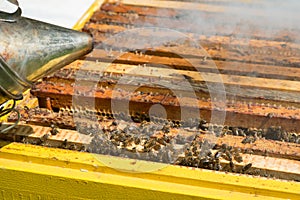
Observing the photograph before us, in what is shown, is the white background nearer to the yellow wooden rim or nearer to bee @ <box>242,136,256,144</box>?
the yellow wooden rim

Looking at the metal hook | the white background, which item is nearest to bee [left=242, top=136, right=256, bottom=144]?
the metal hook

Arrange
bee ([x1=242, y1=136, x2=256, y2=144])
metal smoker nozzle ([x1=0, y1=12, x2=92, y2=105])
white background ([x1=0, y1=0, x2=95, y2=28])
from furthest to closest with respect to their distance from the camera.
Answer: white background ([x1=0, y1=0, x2=95, y2=28])
bee ([x1=242, y1=136, x2=256, y2=144])
metal smoker nozzle ([x1=0, y1=12, x2=92, y2=105])

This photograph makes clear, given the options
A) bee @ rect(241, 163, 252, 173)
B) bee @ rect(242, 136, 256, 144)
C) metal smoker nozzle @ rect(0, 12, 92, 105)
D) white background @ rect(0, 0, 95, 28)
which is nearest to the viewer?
metal smoker nozzle @ rect(0, 12, 92, 105)

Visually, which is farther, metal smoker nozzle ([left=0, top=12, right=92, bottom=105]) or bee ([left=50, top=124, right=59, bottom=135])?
bee ([left=50, top=124, right=59, bottom=135])

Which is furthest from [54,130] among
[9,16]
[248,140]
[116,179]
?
[248,140]

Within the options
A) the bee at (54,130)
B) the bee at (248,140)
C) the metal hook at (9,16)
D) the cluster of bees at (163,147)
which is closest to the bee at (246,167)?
the cluster of bees at (163,147)

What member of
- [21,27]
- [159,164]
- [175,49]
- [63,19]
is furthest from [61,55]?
[63,19]

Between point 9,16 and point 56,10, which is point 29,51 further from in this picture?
point 56,10

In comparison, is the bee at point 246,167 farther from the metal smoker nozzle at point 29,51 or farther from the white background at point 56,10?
the white background at point 56,10

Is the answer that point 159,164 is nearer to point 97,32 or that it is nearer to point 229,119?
point 229,119
